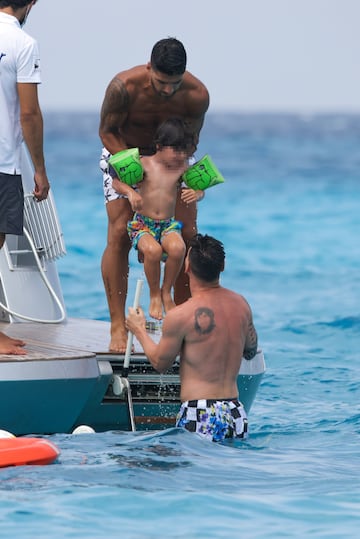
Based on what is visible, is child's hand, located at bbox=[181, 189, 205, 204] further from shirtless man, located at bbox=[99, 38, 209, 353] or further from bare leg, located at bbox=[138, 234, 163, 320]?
bare leg, located at bbox=[138, 234, 163, 320]

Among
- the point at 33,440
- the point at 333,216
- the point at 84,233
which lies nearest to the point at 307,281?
the point at 84,233

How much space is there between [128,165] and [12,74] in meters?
0.88

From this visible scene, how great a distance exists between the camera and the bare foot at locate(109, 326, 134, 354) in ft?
25.9

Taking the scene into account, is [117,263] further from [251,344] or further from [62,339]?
[251,344]

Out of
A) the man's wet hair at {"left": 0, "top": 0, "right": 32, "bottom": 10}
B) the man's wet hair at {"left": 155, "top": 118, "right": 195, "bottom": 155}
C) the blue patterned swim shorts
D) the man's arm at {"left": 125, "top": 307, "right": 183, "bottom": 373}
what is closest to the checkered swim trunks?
the man's arm at {"left": 125, "top": 307, "right": 183, "bottom": 373}

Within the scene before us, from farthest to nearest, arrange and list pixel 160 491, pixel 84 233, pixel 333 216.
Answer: pixel 333 216 → pixel 84 233 → pixel 160 491

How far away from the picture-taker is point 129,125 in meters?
8.15

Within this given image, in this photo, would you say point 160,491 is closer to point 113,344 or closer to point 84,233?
point 113,344

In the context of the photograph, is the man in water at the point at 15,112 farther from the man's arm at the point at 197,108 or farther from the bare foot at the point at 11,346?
the man's arm at the point at 197,108

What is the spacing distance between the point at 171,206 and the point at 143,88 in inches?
28.6

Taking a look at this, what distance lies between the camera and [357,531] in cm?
604

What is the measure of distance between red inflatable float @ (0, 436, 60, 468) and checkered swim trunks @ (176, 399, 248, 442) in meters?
0.80

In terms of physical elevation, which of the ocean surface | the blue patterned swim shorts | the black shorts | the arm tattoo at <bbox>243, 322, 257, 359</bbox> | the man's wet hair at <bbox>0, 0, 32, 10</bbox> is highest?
the man's wet hair at <bbox>0, 0, 32, 10</bbox>

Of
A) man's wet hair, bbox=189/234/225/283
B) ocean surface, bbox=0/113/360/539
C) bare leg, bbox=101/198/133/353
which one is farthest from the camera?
bare leg, bbox=101/198/133/353
